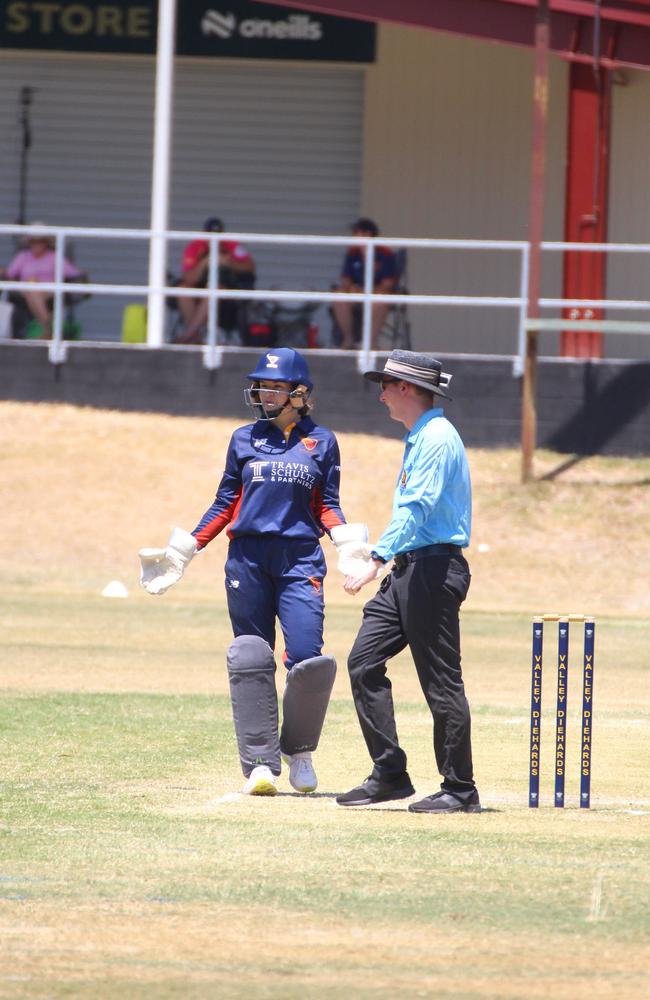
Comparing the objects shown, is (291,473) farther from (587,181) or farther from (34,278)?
(34,278)

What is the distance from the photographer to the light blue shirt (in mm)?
7203

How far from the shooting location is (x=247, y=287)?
21734mm

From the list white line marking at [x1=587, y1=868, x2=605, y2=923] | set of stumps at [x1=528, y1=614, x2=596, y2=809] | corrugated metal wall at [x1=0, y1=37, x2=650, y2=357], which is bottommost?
white line marking at [x1=587, y1=868, x2=605, y2=923]

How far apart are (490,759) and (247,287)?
13.4m

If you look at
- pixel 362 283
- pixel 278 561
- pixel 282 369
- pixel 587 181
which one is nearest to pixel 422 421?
pixel 282 369

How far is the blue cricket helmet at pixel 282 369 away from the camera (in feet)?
25.6

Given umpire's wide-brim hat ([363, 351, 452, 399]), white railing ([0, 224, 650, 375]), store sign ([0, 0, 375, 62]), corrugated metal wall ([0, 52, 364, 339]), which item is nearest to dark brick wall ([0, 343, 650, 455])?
white railing ([0, 224, 650, 375])

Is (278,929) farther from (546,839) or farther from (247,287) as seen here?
(247,287)

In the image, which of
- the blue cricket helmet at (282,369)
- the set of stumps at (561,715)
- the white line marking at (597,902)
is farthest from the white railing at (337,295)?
the white line marking at (597,902)

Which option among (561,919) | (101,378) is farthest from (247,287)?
(561,919)

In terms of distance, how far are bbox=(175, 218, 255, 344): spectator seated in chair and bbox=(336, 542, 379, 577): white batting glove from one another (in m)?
13.9

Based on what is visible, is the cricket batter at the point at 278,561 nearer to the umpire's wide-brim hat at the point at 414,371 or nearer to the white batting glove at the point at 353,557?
the white batting glove at the point at 353,557

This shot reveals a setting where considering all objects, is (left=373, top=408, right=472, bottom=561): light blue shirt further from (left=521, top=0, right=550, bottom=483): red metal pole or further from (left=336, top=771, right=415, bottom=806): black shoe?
(left=521, top=0, right=550, bottom=483): red metal pole

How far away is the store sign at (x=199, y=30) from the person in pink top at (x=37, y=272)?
4376 mm
